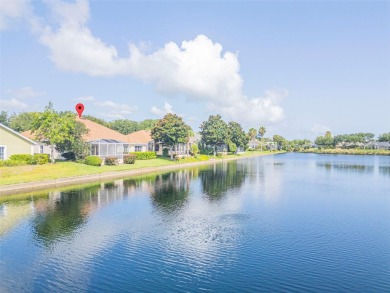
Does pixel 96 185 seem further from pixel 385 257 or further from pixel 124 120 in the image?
pixel 124 120

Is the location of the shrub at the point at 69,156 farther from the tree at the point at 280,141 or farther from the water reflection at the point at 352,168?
the tree at the point at 280,141

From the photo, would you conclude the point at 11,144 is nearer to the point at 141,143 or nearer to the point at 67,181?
the point at 67,181

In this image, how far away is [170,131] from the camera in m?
71.8

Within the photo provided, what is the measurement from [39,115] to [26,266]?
37339mm

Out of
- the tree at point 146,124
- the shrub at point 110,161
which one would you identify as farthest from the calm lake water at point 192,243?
the tree at point 146,124

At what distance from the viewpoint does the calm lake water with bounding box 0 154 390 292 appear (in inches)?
531

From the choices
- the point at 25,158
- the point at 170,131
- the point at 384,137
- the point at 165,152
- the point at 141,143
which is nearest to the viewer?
the point at 25,158

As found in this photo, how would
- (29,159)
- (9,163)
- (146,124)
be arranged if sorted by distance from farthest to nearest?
1. (146,124)
2. (29,159)
3. (9,163)

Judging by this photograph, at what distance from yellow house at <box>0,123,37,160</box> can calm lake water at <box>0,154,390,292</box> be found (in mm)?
16211

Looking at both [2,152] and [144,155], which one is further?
[144,155]

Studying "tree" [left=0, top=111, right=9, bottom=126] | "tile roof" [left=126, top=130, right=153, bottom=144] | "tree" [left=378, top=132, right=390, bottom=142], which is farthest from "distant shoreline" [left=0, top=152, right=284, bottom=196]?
"tree" [left=378, top=132, right=390, bottom=142]

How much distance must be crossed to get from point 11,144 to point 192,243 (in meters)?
36.3

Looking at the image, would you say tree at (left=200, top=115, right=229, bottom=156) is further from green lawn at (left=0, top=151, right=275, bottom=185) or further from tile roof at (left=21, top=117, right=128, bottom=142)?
green lawn at (left=0, top=151, right=275, bottom=185)

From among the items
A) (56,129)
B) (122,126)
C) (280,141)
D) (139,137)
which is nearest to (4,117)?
(122,126)
